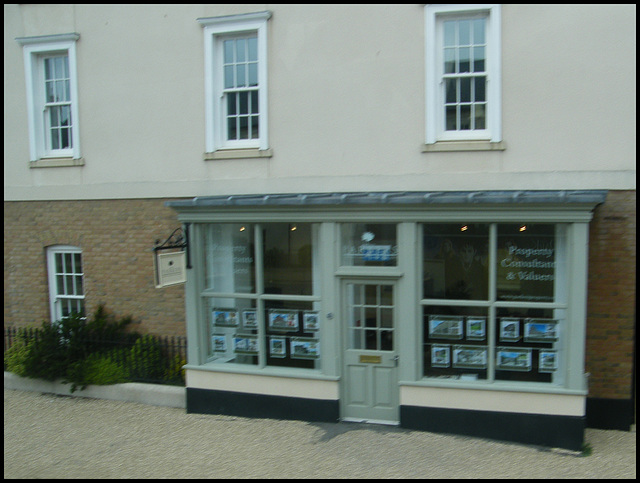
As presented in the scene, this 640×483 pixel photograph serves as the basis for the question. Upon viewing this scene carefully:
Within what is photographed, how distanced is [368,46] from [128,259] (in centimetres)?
551

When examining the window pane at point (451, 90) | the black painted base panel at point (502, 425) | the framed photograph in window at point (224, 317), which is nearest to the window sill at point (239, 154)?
the framed photograph in window at point (224, 317)

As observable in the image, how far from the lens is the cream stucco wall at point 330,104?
7.46m

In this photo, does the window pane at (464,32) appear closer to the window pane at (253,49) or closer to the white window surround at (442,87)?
the white window surround at (442,87)

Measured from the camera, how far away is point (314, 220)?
25.8 feet

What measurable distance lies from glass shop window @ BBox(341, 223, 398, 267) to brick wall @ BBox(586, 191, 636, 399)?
9.18 feet

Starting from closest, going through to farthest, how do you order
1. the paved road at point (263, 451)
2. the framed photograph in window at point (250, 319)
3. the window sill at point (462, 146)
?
1. the paved road at point (263, 451)
2. the window sill at point (462, 146)
3. the framed photograph in window at point (250, 319)

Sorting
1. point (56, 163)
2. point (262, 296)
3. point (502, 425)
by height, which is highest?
point (56, 163)

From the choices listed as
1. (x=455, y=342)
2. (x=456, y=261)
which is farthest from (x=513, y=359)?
(x=456, y=261)

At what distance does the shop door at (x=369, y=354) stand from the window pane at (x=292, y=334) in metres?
0.51

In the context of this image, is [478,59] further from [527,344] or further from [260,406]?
[260,406]

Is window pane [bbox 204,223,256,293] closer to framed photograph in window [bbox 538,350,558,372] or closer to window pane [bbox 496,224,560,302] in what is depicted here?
window pane [bbox 496,224,560,302]

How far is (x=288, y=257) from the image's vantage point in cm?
817

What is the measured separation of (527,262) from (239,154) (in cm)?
469

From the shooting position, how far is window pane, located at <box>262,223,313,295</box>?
8.10 m
